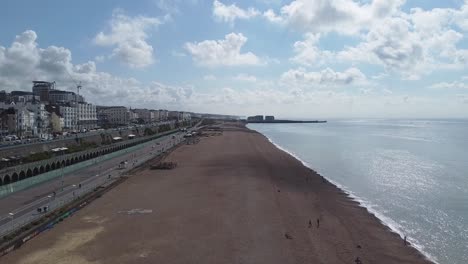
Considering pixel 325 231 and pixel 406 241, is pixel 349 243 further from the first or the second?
pixel 406 241

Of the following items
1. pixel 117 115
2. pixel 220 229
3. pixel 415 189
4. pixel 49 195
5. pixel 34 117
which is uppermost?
pixel 117 115

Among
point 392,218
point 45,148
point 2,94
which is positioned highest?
point 2,94

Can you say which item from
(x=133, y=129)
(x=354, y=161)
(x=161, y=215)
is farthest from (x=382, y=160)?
(x=133, y=129)

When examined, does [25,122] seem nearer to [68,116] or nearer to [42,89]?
[68,116]

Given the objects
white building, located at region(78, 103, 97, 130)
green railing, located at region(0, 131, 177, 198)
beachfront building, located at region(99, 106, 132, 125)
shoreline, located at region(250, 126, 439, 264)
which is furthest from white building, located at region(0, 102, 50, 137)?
shoreline, located at region(250, 126, 439, 264)

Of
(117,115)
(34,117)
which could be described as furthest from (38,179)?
(117,115)

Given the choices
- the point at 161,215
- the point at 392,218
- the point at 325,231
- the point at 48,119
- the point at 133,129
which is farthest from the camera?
the point at 48,119

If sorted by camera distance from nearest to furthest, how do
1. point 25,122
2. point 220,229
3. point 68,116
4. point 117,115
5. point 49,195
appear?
1. point 220,229
2. point 49,195
3. point 25,122
4. point 68,116
5. point 117,115

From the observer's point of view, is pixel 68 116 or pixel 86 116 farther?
pixel 86 116

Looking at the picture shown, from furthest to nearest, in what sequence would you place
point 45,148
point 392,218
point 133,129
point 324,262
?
point 133,129, point 45,148, point 392,218, point 324,262
